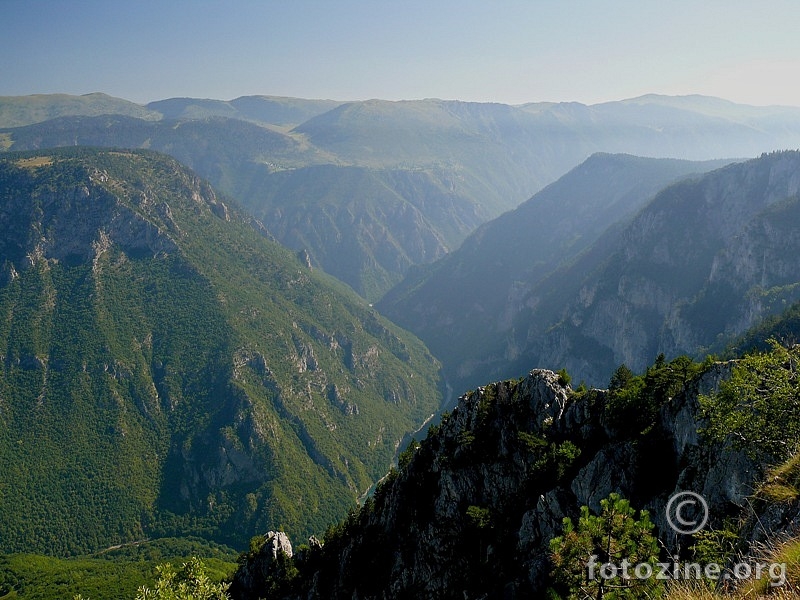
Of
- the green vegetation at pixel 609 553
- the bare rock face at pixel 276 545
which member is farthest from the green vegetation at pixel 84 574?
the green vegetation at pixel 609 553

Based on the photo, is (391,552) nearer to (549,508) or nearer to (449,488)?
(449,488)

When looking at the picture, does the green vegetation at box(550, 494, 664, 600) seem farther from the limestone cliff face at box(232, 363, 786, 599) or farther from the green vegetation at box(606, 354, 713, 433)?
the green vegetation at box(606, 354, 713, 433)

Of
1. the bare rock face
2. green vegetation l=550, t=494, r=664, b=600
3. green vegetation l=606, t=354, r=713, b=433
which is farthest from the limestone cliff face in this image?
green vegetation l=550, t=494, r=664, b=600

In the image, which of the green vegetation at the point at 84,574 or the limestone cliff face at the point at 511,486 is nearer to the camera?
the limestone cliff face at the point at 511,486

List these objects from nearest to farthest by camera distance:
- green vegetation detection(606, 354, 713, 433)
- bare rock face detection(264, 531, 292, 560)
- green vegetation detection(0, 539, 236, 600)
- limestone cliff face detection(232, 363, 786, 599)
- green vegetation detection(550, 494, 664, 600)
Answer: green vegetation detection(550, 494, 664, 600), limestone cliff face detection(232, 363, 786, 599), green vegetation detection(606, 354, 713, 433), bare rock face detection(264, 531, 292, 560), green vegetation detection(0, 539, 236, 600)

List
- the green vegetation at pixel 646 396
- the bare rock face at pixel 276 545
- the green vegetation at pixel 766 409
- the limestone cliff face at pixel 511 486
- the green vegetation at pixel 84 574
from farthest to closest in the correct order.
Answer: the green vegetation at pixel 84 574 < the bare rock face at pixel 276 545 < the green vegetation at pixel 646 396 < the limestone cliff face at pixel 511 486 < the green vegetation at pixel 766 409

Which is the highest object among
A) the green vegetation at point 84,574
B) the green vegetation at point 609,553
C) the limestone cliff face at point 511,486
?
the green vegetation at point 609,553

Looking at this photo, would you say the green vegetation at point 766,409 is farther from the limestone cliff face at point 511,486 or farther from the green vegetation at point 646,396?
the green vegetation at point 646,396

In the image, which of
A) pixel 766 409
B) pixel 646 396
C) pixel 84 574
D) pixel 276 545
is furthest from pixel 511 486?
pixel 84 574
